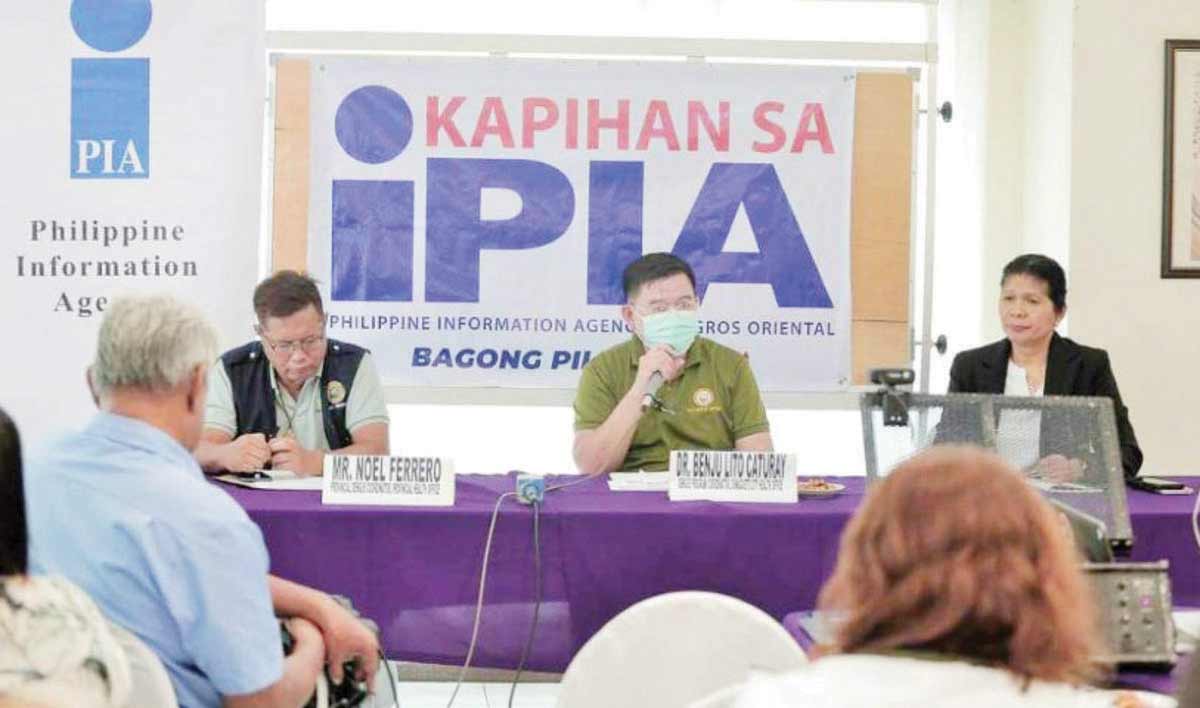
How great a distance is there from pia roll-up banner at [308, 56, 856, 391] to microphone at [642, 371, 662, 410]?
1.15 meters

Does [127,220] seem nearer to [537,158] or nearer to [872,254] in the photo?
[537,158]

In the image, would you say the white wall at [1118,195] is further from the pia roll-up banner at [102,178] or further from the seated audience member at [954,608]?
the seated audience member at [954,608]

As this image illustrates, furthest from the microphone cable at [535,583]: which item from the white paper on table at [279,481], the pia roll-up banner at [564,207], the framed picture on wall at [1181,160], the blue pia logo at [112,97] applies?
the framed picture on wall at [1181,160]

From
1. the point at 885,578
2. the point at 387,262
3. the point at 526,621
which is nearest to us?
the point at 885,578

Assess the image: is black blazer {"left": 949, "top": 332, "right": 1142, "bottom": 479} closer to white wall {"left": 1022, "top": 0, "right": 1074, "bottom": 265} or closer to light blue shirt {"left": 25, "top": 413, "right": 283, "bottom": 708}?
white wall {"left": 1022, "top": 0, "right": 1074, "bottom": 265}

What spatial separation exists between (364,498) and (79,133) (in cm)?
191

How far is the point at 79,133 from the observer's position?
175 inches

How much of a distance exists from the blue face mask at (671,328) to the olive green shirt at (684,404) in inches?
3.4

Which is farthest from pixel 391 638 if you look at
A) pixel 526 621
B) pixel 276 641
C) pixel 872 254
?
pixel 872 254

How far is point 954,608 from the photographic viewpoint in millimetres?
1254

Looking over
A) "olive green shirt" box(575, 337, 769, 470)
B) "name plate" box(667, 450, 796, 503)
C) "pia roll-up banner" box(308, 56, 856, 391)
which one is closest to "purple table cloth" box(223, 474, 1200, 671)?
"name plate" box(667, 450, 796, 503)

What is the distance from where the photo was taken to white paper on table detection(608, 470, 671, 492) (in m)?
3.40

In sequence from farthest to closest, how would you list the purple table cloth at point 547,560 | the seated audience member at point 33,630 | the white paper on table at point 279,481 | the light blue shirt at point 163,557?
the white paper on table at point 279,481
the purple table cloth at point 547,560
the light blue shirt at point 163,557
the seated audience member at point 33,630

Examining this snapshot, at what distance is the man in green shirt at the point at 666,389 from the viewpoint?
12.5 ft
